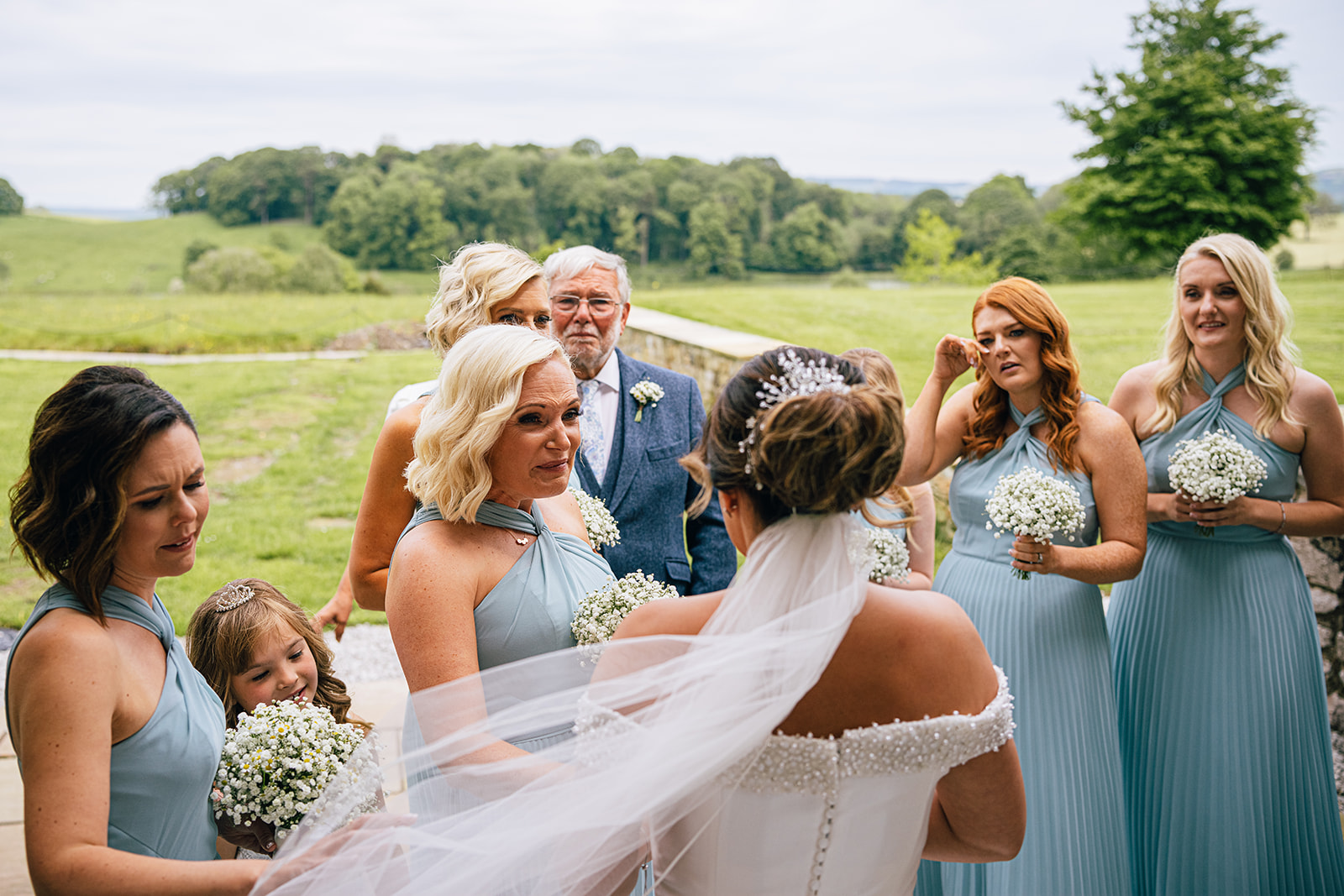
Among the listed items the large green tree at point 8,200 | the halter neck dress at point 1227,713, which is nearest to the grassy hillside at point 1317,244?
the halter neck dress at point 1227,713

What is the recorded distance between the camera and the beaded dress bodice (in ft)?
Answer: 5.44

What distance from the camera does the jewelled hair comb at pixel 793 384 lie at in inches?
63.1

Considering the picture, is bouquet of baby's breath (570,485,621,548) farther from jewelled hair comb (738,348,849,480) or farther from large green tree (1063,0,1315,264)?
large green tree (1063,0,1315,264)

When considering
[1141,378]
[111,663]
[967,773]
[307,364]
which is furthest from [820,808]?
[307,364]

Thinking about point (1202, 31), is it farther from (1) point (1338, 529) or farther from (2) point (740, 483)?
(2) point (740, 483)

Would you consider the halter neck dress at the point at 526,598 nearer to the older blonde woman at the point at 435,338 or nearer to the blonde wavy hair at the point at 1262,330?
the older blonde woman at the point at 435,338

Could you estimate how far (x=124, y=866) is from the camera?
5.25 ft

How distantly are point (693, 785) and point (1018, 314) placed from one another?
2.49 meters

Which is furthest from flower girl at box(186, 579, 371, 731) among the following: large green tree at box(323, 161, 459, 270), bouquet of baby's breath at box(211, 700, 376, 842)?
large green tree at box(323, 161, 459, 270)

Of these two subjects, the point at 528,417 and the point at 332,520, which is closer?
the point at 528,417

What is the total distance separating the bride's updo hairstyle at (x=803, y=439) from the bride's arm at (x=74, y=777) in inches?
48.3

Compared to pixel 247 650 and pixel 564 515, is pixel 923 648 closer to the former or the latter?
pixel 564 515

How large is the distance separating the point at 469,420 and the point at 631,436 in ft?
4.92

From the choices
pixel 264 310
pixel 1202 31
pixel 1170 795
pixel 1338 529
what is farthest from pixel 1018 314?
pixel 1202 31
